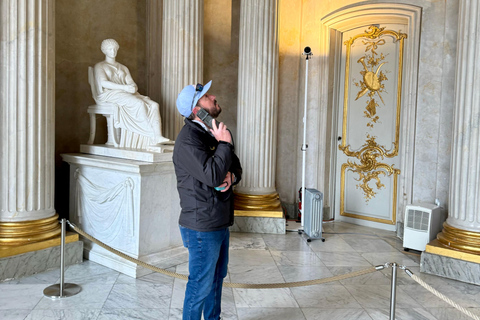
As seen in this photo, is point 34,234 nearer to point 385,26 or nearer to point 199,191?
point 199,191

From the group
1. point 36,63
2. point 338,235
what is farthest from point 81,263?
Result: point 338,235

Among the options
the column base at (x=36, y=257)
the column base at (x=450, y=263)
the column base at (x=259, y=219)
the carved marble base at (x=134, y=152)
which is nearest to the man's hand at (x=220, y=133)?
the carved marble base at (x=134, y=152)

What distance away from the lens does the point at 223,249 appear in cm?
284

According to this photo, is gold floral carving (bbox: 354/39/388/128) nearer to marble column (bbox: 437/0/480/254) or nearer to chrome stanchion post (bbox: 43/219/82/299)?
marble column (bbox: 437/0/480/254)

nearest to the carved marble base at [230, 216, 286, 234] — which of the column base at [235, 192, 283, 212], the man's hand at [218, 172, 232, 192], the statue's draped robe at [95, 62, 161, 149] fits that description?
the column base at [235, 192, 283, 212]

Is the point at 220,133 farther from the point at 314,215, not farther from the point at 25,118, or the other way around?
the point at 314,215

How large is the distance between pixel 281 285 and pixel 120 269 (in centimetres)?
196

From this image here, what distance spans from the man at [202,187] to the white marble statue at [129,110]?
88.2 inches

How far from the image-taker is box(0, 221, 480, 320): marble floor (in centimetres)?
354

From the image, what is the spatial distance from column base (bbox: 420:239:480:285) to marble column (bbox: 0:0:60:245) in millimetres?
3860

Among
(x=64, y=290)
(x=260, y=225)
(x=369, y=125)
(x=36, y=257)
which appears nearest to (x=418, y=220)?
(x=369, y=125)

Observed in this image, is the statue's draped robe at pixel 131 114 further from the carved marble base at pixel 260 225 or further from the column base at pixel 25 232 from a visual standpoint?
the carved marble base at pixel 260 225

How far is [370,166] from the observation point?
268 inches

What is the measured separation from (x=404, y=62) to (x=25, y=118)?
4975mm
